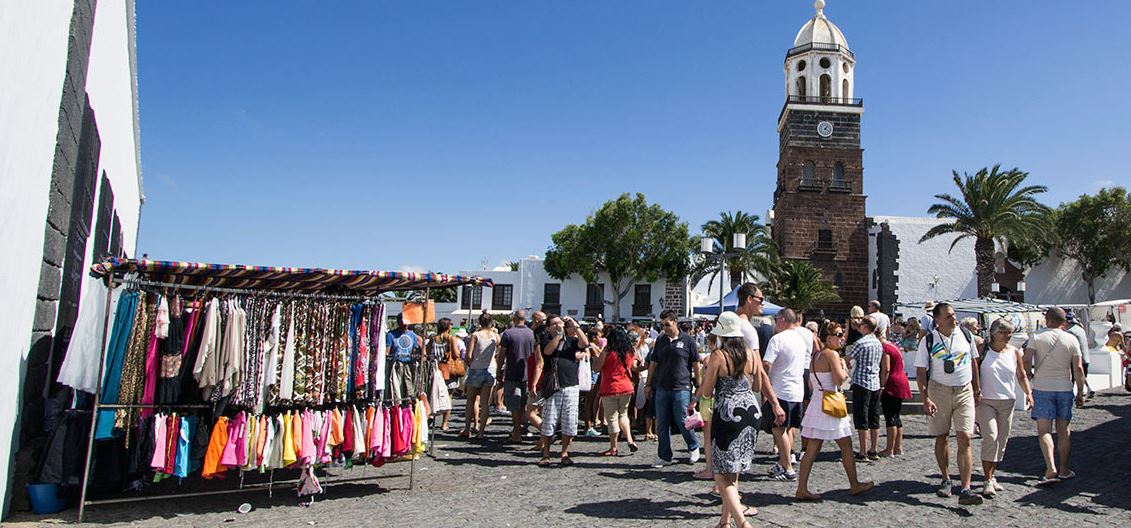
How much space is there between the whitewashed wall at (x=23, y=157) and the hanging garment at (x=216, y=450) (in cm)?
134

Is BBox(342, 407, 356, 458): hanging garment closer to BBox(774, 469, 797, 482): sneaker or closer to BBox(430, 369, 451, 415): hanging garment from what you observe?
BBox(430, 369, 451, 415): hanging garment

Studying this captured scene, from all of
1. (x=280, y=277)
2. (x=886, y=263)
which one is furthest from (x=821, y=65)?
(x=280, y=277)

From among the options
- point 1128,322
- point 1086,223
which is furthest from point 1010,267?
point 1128,322

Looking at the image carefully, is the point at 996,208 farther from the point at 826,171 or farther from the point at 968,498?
the point at 968,498

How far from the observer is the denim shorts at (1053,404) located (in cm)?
676

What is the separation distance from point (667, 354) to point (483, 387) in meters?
2.89

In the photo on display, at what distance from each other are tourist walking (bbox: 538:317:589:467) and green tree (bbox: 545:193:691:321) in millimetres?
34602

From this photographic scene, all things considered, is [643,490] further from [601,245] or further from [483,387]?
[601,245]

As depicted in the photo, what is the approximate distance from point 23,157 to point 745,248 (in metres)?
34.5

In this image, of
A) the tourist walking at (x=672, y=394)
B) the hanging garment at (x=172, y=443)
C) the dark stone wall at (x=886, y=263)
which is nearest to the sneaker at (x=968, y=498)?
the tourist walking at (x=672, y=394)

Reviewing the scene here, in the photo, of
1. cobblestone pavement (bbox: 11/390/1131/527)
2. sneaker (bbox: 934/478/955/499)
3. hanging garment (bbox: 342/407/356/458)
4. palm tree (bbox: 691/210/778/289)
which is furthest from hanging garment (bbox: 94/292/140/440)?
palm tree (bbox: 691/210/778/289)

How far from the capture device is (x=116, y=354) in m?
5.68

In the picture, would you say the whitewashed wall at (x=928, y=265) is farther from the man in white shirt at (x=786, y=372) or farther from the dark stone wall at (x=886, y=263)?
the man in white shirt at (x=786, y=372)

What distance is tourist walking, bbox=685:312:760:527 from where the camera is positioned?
200 inches
